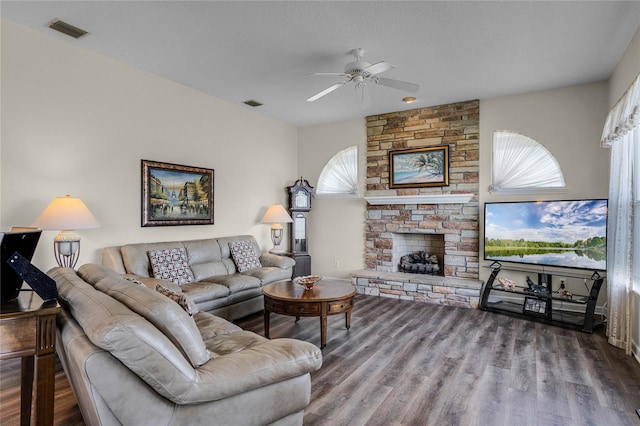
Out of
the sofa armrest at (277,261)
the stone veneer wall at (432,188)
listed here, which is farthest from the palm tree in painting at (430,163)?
the sofa armrest at (277,261)

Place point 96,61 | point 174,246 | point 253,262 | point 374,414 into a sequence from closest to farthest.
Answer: point 374,414 < point 96,61 < point 174,246 < point 253,262

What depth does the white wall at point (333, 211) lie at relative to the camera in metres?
6.30

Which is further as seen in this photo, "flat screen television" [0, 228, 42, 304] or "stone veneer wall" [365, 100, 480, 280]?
"stone veneer wall" [365, 100, 480, 280]

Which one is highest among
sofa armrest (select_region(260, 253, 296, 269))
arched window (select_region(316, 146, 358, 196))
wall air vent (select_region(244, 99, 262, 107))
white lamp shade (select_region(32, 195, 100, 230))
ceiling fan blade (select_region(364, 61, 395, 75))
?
wall air vent (select_region(244, 99, 262, 107))

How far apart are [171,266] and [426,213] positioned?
3785 millimetres

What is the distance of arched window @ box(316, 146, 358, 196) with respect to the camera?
252 inches

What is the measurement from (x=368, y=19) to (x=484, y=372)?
307 cm

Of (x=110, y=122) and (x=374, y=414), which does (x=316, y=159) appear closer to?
(x=110, y=122)

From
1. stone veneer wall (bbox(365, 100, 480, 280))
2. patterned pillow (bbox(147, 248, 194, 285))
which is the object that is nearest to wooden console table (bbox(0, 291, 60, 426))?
patterned pillow (bbox(147, 248, 194, 285))

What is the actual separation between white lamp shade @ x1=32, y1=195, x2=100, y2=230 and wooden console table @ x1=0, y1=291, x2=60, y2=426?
1743 mm

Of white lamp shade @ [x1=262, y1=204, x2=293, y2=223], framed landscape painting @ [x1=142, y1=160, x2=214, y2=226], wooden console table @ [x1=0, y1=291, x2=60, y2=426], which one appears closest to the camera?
wooden console table @ [x1=0, y1=291, x2=60, y2=426]

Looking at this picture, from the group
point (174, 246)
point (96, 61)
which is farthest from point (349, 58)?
point (174, 246)

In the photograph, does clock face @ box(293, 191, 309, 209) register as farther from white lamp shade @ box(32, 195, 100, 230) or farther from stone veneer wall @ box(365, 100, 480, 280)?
white lamp shade @ box(32, 195, 100, 230)

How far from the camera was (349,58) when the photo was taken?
377 centimetres
